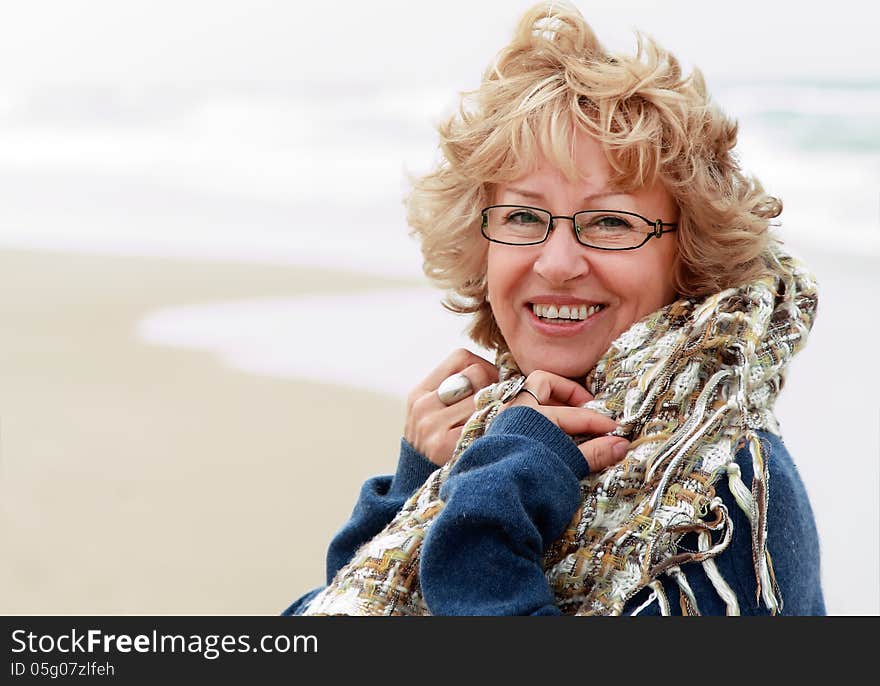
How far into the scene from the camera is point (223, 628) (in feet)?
7.90

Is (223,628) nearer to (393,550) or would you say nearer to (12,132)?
(393,550)

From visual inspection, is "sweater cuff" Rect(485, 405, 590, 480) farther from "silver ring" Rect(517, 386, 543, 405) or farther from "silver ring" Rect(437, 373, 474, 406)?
"silver ring" Rect(437, 373, 474, 406)

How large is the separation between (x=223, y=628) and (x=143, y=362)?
23.7 ft

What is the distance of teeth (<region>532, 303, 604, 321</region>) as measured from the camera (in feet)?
8.02

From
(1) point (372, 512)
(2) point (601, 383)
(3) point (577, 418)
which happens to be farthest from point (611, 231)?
(1) point (372, 512)

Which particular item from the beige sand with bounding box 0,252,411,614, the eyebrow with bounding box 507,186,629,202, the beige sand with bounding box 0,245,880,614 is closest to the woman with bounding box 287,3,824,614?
the eyebrow with bounding box 507,186,629,202

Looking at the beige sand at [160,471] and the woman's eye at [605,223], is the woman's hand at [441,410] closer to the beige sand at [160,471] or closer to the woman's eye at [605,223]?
the woman's eye at [605,223]

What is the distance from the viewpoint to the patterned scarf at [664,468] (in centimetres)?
210

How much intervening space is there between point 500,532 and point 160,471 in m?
5.49

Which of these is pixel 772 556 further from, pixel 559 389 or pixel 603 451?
pixel 559 389

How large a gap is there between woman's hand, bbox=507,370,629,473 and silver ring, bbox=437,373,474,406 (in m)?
0.36

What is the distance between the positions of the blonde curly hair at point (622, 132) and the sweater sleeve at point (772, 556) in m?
0.47

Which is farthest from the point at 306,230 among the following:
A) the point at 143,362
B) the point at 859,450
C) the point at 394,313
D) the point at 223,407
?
the point at 859,450

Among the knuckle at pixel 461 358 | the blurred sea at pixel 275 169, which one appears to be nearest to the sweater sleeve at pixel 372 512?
the knuckle at pixel 461 358
